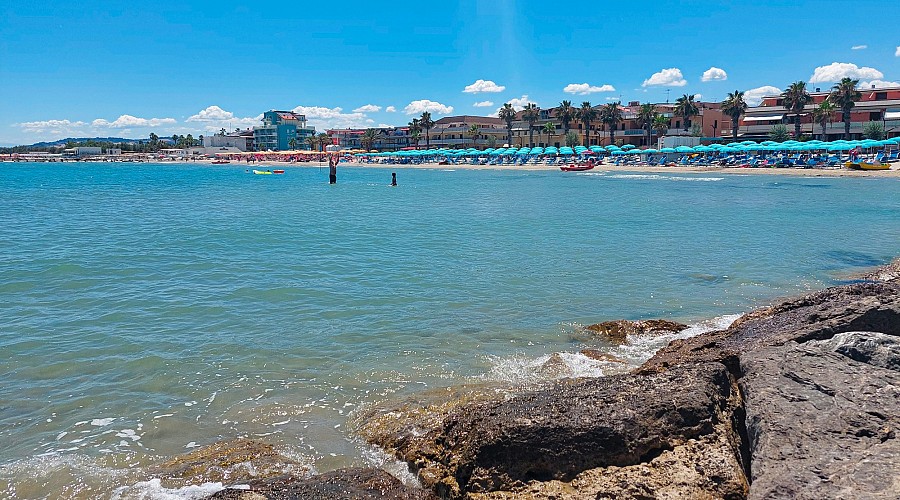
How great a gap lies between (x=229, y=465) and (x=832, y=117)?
276 ft

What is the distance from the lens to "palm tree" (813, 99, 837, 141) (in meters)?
71.0

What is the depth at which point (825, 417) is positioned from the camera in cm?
438

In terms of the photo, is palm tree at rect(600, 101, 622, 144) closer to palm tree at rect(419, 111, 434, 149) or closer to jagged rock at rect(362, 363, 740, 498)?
palm tree at rect(419, 111, 434, 149)

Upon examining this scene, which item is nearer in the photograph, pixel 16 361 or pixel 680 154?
pixel 16 361

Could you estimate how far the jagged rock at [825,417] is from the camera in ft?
11.8

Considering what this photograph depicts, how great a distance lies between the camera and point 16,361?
9.62m

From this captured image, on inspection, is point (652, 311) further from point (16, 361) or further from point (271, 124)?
point (271, 124)

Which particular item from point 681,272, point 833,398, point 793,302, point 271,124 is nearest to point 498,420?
point 833,398

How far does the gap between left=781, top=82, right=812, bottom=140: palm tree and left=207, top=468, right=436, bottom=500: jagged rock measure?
272 feet

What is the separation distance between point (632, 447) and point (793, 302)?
6603mm

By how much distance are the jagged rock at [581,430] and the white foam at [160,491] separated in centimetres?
205

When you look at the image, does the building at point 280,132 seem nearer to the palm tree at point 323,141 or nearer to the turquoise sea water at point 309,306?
the palm tree at point 323,141

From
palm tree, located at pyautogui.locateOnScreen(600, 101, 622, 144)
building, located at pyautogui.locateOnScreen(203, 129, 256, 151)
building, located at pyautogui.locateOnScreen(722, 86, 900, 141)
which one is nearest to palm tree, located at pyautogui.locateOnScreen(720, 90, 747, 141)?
building, located at pyautogui.locateOnScreen(722, 86, 900, 141)

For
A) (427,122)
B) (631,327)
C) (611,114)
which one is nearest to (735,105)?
(611,114)
